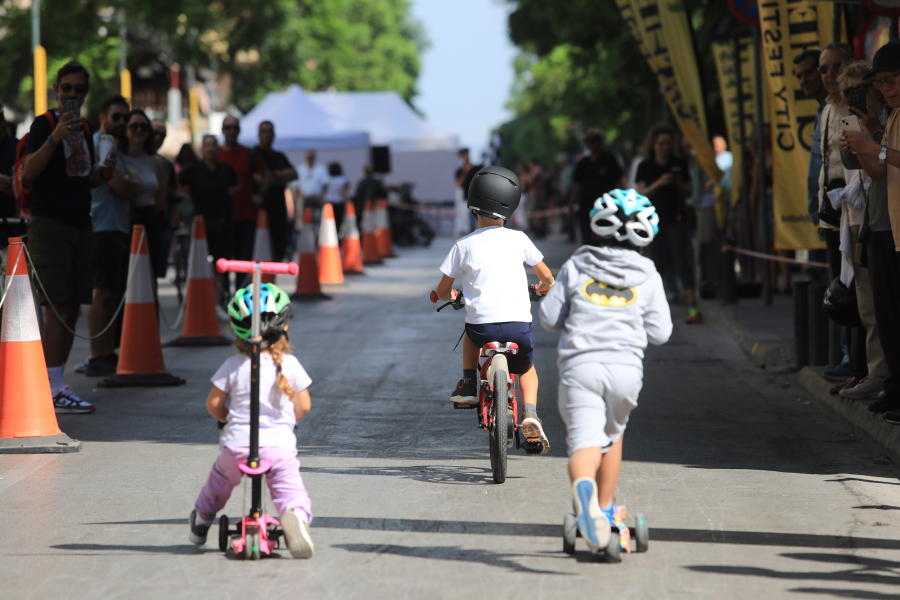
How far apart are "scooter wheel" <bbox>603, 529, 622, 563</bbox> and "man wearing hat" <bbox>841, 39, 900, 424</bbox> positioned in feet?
9.20

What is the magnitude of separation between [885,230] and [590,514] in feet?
11.1

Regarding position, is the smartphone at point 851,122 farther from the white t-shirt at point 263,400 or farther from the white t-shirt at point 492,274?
the white t-shirt at point 263,400

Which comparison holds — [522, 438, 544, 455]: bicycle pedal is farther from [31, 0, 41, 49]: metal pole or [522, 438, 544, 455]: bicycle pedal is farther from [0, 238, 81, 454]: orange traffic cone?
[31, 0, 41, 49]: metal pole

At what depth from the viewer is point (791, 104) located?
35.2ft

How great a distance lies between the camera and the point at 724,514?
5.26m

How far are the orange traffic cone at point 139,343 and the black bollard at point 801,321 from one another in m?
4.84

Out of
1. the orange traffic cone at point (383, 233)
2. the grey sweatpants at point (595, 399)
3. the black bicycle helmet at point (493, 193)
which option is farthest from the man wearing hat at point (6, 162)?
the orange traffic cone at point (383, 233)

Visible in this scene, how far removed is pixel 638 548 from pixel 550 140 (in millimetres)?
84189

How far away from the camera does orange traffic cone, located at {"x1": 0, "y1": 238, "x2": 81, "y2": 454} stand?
6773 millimetres

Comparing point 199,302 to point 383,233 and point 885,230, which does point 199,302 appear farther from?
point 383,233

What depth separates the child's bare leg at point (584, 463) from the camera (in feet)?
14.6

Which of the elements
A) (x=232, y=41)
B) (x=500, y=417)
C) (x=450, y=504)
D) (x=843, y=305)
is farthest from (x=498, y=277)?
(x=232, y=41)

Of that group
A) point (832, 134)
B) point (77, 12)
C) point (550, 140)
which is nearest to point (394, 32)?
point (550, 140)

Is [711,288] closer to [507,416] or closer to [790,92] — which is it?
[790,92]
